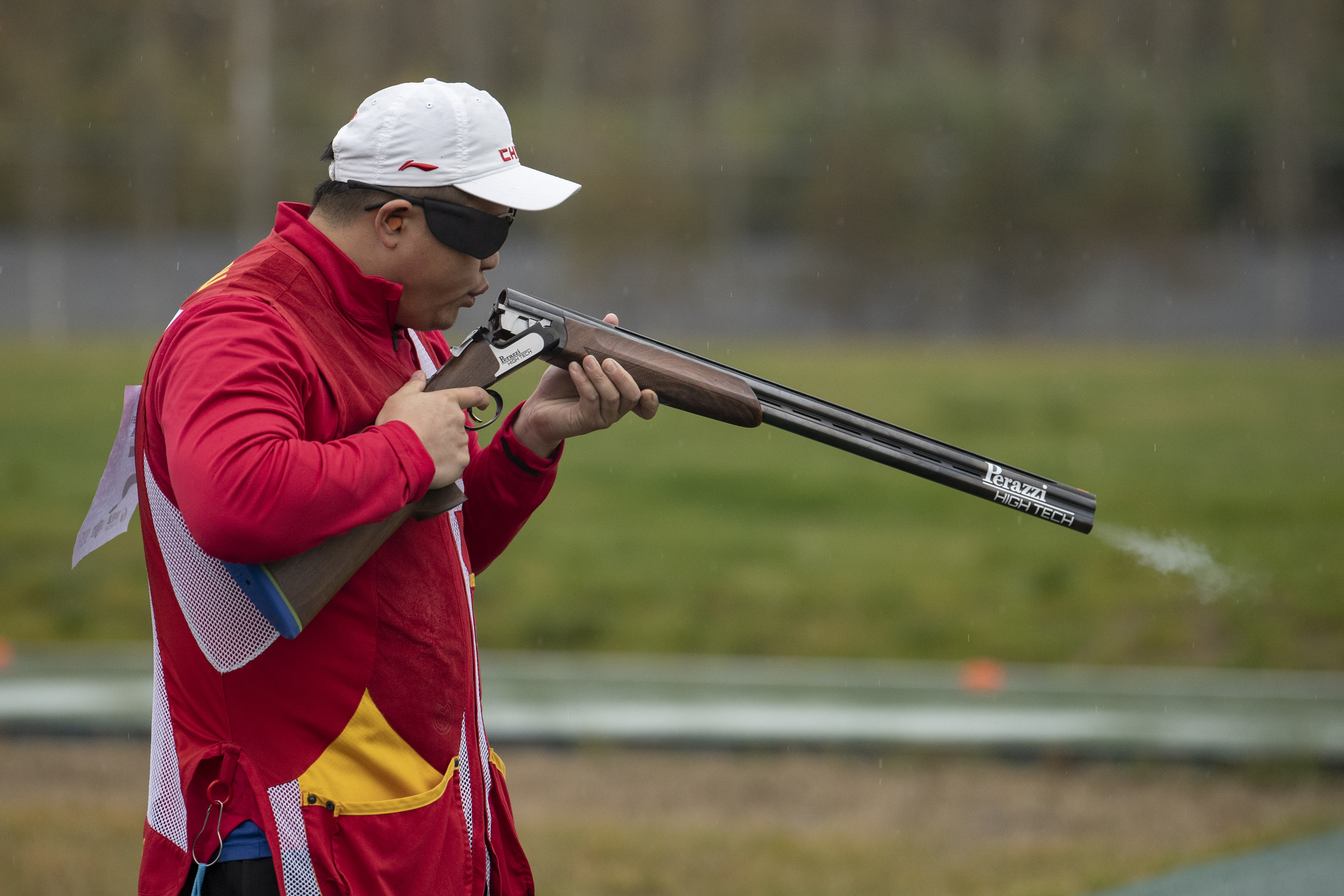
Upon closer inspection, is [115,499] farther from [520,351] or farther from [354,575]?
[520,351]

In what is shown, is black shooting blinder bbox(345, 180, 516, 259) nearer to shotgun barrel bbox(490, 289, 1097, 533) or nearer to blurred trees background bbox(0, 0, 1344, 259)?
shotgun barrel bbox(490, 289, 1097, 533)

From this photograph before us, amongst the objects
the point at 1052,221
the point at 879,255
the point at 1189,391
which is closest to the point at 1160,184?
the point at 1052,221

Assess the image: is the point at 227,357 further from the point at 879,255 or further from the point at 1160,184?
the point at 1160,184

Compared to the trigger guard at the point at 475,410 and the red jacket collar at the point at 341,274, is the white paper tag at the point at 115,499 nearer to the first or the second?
the red jacket collar at the point at 341,274

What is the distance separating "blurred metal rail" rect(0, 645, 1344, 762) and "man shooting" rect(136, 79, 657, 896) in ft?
15.3

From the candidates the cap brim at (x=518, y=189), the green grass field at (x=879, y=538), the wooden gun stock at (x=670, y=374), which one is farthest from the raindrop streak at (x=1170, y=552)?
the green grass field at (x=879, y=538)

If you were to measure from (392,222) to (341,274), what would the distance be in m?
0.14

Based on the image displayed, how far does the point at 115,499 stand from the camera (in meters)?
2.68

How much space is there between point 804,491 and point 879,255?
1452cm

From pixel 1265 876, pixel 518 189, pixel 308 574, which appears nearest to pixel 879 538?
pixel 1265 876

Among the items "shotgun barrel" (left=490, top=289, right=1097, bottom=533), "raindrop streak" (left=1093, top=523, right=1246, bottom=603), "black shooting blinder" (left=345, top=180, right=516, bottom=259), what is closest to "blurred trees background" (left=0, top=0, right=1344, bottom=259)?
"raindrop streak" (left=1093, top=523, right=1246, bottom=603)

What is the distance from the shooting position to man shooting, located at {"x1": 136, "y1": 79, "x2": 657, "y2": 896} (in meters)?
2.32

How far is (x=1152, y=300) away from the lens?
1017 inches

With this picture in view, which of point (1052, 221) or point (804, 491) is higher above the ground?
point (1052, 221)
